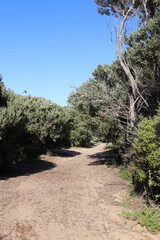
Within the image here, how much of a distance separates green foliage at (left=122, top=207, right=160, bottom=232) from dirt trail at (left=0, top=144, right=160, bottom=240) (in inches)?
6.1

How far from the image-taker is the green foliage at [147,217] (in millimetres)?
4390

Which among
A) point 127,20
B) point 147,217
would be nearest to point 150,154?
point 147,217

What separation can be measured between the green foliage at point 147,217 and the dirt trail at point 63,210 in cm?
16

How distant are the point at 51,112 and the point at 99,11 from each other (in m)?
7.55

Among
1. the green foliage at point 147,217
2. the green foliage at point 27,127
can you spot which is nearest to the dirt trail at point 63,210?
the green foliage at point 147,217

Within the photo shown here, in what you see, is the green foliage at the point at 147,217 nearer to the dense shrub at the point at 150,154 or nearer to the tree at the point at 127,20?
the dense shrub at the point at 150,154

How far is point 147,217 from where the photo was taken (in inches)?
187

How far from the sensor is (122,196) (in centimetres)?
650

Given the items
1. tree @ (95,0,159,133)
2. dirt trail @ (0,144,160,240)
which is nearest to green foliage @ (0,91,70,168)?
dirt trail @ (0,144,160,240)

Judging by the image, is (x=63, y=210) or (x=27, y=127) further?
(x=27, y=127)

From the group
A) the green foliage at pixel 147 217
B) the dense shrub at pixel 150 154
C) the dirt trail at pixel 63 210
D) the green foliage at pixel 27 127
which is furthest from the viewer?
the green foliage at pixel 27 127

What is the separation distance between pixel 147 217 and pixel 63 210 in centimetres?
212

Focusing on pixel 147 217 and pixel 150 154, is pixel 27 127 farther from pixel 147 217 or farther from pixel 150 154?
pixel 147 217

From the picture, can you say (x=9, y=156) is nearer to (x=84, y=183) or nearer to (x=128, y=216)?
(x=84, y=183)
